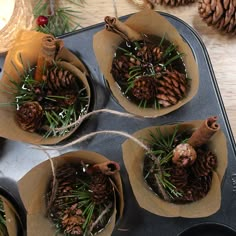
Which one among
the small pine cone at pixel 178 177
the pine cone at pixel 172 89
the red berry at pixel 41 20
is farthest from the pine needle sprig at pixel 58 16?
the small pine cone at pixel 178 177

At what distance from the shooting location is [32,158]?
76cm

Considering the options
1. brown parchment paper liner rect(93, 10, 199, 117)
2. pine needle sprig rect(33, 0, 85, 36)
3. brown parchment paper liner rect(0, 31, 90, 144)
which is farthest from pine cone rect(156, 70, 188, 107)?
pine needle sprig rect(33, 0, 85, 36)

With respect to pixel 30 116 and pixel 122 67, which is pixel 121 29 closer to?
pixel 122 67

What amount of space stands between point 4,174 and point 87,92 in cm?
18

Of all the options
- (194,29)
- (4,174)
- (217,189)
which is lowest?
(4,174)

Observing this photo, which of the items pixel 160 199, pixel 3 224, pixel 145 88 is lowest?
pixel 3 224

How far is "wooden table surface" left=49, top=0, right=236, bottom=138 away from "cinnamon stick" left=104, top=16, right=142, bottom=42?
0.13 m

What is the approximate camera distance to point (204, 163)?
2.19 feet

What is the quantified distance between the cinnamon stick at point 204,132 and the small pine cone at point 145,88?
91mm

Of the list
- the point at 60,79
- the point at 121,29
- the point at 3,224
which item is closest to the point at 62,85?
the point at 60,79

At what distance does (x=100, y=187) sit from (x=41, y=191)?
0.29ft

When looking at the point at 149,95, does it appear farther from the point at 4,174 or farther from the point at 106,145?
the point at 4,174

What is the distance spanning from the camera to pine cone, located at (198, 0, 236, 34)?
768 mm

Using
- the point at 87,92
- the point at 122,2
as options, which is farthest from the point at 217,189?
the point at 122,2
